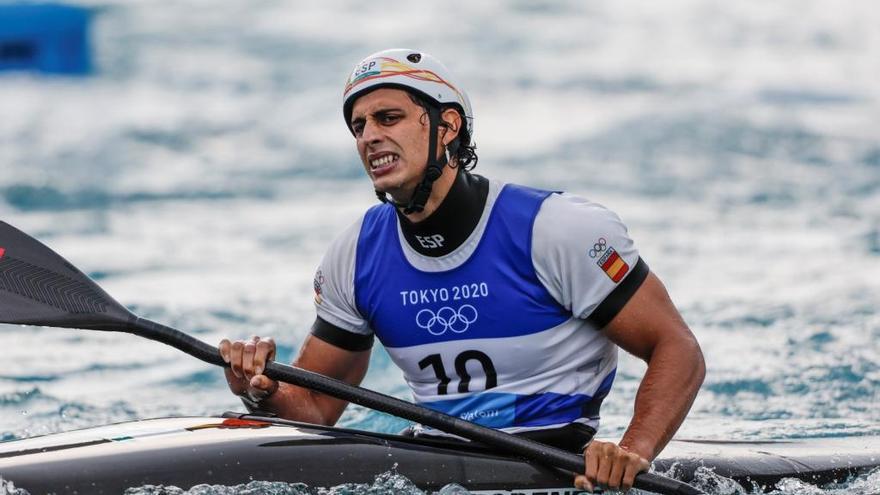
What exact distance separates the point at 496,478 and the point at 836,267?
666cm

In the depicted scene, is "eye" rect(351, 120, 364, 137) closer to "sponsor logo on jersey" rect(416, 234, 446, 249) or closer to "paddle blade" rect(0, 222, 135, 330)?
"sponsor logo on jersey" rect(416, 234, 446, 249)

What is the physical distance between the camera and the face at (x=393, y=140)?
423 centimetres

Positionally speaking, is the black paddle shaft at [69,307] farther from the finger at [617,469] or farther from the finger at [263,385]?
the finger at [617,469]

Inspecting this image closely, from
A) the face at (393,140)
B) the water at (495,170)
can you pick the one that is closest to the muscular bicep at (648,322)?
the face at (393,140)

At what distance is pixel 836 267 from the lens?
10.1 m

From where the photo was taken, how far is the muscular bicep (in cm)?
415

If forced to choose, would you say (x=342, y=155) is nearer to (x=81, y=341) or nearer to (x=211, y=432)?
(x=81, y=341)

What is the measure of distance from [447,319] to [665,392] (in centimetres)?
72

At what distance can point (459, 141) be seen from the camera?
4.42 meters

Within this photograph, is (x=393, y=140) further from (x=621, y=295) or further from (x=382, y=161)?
(x=621, y=295)

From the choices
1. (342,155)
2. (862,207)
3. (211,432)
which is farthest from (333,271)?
(342,155)

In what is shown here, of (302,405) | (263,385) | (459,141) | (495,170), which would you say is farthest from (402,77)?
(495,170)

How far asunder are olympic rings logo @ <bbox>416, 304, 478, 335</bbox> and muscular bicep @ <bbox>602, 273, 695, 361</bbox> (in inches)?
17.4

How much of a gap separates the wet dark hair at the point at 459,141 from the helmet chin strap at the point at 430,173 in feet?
0.08
